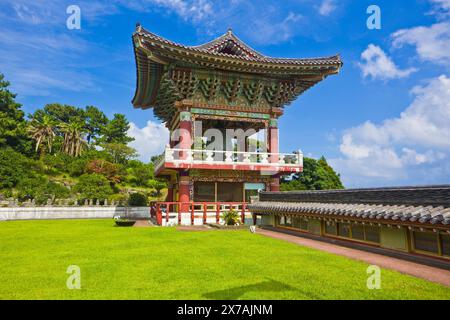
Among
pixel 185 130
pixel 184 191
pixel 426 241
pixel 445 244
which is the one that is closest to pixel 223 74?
pixel 185 130

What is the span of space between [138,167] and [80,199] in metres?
21.3

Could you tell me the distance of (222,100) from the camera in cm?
2412

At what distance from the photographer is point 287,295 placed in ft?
19.6

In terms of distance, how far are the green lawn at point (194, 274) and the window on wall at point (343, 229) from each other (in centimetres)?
212

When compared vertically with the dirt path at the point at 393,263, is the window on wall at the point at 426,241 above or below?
above

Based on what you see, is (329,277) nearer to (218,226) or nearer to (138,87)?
(218,226)

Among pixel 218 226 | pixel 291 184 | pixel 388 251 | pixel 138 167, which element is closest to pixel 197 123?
pixel 218 226

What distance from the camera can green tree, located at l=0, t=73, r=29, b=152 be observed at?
167ft

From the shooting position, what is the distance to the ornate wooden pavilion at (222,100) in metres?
21.5

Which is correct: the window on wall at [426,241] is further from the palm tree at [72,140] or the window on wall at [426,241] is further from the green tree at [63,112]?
the green tree at [63,112]

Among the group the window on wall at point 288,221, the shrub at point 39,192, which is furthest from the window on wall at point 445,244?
the shrub at point 39,192

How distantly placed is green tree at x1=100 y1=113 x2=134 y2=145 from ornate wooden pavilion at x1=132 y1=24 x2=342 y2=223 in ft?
150

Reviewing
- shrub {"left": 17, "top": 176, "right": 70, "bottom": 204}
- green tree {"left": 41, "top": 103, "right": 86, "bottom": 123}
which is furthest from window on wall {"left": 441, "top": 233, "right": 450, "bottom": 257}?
green tree {"left": 41, "top": 103, "right": 86, "bottom": 123}

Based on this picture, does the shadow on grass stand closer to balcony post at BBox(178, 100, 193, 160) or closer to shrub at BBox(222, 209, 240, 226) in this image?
shrub at BBox(222, 209, 240, 226)
